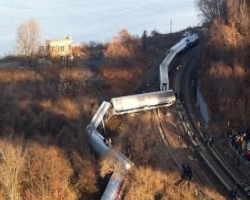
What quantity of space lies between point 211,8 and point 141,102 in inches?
627

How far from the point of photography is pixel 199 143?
2445 centimetres

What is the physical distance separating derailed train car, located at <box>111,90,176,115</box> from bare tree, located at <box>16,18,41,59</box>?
14032 millimetres

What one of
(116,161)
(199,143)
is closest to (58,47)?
(199,143)

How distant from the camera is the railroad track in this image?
69.2ft

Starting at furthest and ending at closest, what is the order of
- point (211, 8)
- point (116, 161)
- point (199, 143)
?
point (211, 8) → point (199, 143) → point (116, 161)

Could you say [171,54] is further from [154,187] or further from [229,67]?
[154,187]

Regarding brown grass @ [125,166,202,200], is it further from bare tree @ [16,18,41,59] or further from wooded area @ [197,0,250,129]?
bare tree @ [16,18,41,59]

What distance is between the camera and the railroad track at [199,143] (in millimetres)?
21078

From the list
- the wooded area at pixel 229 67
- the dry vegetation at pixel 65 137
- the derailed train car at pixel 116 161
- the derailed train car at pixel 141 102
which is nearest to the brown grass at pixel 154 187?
the dry vegetation at pixel 65 137

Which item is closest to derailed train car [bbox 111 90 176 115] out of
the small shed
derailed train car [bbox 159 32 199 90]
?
derailed train car [bbox 159 32 199 90]

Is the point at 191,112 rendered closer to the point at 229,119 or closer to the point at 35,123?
the point at 229,119

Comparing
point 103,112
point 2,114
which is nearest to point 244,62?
point 103,112

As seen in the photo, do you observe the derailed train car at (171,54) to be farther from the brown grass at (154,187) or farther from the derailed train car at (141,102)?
the brown grass at (154,187)

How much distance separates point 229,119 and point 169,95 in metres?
4.32
